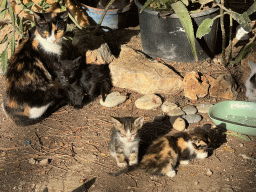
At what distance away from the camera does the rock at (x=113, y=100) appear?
4.23 m

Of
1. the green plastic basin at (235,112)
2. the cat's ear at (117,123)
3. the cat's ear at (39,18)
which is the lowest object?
the green plastic basin at (235,112)

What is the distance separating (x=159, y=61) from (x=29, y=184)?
2793 mm

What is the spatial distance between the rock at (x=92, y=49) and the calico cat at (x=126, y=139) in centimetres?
179

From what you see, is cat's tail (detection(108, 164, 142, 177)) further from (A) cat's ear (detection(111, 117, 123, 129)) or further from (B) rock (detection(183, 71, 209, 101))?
(B) rock (detection(183, 71, 209, 101))

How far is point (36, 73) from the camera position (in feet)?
13.6

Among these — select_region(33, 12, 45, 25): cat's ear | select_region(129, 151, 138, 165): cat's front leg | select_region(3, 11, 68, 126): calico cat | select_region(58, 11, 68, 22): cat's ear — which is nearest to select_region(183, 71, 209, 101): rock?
select_region(129, 151, 138, 165): cat's front leg

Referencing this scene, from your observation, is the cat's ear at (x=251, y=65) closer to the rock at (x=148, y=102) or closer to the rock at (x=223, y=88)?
the rock at (x=223, y=88)

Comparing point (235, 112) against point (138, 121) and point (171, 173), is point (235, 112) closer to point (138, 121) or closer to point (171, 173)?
point (171, 173)

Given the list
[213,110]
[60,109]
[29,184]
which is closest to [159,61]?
[213,110]

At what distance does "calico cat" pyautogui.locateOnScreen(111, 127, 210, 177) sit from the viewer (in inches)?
118

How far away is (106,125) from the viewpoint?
12.9 ft

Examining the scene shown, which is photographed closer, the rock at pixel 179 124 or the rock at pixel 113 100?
the rock at pixel 179 124

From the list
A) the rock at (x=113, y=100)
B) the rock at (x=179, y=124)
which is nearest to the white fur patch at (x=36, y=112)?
the rock at (x=113, y=100)

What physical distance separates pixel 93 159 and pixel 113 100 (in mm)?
1104
